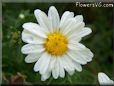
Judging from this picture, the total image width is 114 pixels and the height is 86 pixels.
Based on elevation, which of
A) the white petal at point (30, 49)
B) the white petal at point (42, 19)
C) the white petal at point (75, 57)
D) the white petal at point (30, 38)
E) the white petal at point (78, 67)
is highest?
the white petal at point (42, 19)

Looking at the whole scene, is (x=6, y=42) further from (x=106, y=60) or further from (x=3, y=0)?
(x=106, y=60)

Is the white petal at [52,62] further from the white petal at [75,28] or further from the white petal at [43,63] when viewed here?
the white petal at [75,28]

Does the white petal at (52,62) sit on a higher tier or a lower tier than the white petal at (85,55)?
lower

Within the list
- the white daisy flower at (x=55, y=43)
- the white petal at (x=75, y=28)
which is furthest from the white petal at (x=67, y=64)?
the white petal at (x=75, y=28)

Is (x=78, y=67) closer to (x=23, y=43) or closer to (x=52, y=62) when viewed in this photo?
(x=52, y=62)

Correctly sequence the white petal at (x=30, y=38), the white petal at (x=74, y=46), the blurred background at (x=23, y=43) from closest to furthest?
the white petal at (x=30, y=38) < the white petal at (x=74, y=46) < the blurred background at (x=23, y=43)

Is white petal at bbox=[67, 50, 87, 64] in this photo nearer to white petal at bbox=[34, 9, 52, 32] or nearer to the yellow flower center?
the yellow flower center
